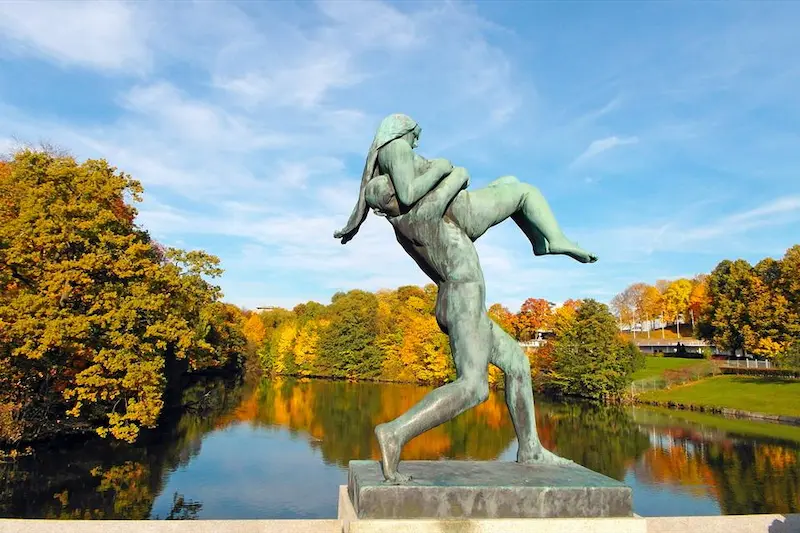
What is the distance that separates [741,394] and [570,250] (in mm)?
38867

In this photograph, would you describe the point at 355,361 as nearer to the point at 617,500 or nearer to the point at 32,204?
the point at 32,204

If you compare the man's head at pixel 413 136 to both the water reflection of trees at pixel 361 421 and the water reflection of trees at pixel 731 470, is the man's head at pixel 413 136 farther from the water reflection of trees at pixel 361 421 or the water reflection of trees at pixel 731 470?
the water reflection of trees at pixel 361 421

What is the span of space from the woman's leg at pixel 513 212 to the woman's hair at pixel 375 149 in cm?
69

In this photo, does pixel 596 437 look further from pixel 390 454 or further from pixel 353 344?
pixel 353 344

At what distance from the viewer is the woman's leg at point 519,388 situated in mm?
4734

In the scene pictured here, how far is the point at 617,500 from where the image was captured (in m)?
4.03

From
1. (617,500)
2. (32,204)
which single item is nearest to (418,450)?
(32,204)

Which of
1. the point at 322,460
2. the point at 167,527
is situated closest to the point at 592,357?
the point at 322,460

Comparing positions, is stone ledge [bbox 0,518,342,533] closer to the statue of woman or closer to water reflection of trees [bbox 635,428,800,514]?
the statue of woman

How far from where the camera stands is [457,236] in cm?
465

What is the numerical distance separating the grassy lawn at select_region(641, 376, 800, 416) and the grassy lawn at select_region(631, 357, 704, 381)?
4.18 metres

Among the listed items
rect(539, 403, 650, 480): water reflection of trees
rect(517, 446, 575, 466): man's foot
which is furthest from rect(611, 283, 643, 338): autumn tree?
rect(517, 446, 575, 466): man's foot

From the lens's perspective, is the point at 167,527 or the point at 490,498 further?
the point at 167,527

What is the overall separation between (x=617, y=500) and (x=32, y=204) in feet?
63.7
